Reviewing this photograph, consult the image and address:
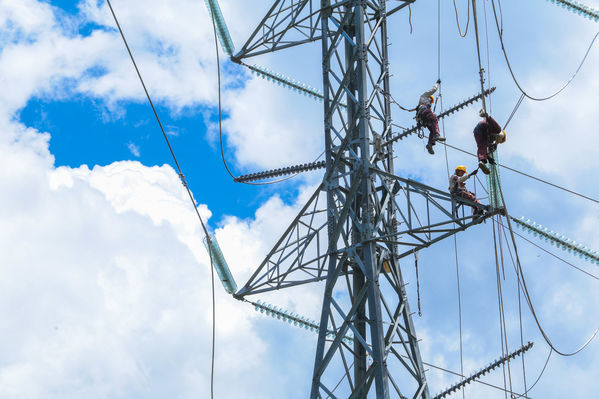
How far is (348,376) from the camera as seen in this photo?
1662 centimetres

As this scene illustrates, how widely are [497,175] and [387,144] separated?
2.44 metres

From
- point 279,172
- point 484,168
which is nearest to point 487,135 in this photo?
point 484,168

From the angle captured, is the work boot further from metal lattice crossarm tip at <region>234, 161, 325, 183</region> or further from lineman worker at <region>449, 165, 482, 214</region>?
metal lattice crossarm tip at <region>234, 161, 325, 183</region>

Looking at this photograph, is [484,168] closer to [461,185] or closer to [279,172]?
[461,185]

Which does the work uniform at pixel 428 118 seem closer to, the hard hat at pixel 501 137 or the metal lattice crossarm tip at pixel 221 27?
the hard hat at pixel 501 137

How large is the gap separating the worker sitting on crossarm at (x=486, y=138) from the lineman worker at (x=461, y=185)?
404mm

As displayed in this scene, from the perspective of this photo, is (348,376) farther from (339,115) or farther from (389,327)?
(339,115)

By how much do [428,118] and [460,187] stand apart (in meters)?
1.96

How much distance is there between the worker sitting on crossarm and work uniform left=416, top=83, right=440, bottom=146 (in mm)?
1584

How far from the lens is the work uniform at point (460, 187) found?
16.1 meters

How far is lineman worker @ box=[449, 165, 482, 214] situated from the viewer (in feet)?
52.8

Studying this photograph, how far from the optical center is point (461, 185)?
16312mm

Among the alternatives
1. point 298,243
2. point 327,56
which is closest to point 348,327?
point 298,243

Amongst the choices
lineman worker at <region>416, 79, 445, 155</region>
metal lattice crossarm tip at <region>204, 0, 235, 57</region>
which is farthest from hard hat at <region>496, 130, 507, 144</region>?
metal lattice crossarm tip at <region>204, 0, 235, 57</region>
